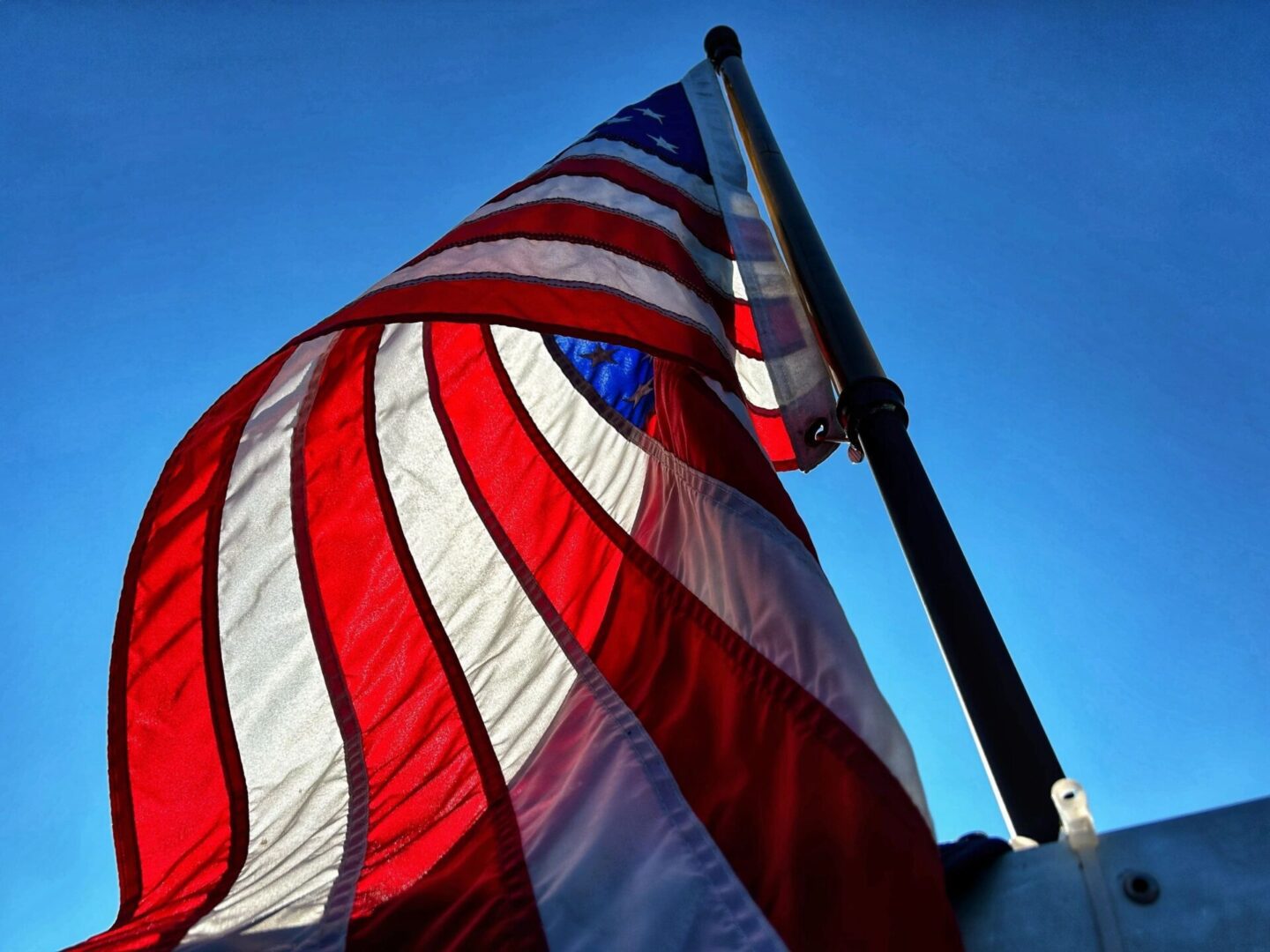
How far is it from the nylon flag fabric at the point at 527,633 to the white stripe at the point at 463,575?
0.01m

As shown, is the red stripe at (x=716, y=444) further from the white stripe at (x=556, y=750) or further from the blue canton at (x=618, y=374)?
the blue canton at (x=618, y=374)

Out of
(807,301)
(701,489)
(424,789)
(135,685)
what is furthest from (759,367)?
(135,685)

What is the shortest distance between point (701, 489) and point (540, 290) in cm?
106

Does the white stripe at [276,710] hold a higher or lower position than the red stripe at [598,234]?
lower

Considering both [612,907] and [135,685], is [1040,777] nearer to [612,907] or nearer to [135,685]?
[612,907]

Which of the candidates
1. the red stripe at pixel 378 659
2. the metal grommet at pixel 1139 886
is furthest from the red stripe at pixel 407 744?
the metal grommet at pixel 1139 886

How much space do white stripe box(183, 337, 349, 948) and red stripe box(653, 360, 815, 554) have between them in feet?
4.99

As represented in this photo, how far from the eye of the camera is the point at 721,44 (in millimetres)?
5980

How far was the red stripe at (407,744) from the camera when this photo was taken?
2.18 metres

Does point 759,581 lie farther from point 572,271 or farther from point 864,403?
point 572,271

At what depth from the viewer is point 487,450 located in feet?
14.2

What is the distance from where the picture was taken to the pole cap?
5.95 meters

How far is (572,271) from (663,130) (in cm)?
194

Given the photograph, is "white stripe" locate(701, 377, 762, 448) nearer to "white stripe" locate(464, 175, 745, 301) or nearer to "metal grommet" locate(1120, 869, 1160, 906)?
"white stripe" locate(464, 175, 745, 301)
